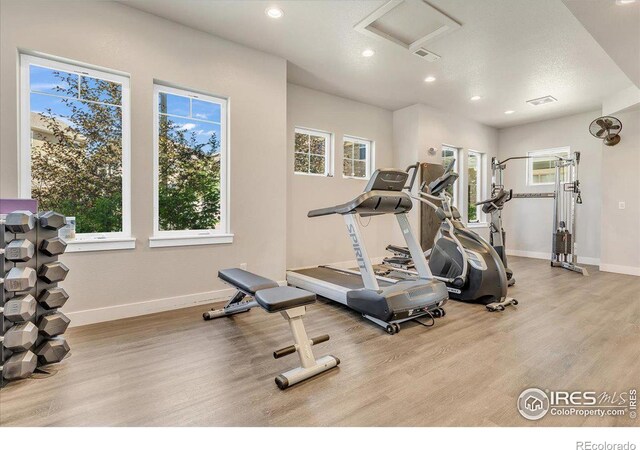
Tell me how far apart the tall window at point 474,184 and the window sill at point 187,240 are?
5688mm

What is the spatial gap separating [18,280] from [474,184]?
307 inches

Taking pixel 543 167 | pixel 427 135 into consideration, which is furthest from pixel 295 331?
pixel 543 167

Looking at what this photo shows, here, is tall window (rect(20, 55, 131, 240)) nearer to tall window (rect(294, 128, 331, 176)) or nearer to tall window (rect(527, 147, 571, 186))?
tall window (rect(294, 128, 331, 176))

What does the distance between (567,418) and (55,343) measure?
10.3 ft

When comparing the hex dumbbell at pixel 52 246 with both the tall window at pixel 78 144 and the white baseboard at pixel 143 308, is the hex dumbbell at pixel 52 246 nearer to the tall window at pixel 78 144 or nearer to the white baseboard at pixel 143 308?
the tall window at pixel 78 144

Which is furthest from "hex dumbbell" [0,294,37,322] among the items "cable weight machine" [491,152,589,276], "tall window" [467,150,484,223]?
"tall window" [467,150,484,223]

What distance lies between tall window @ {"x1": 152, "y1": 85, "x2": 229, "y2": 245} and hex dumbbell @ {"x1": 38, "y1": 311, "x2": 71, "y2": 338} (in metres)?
1.23

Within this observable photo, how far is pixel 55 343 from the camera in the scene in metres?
2.09

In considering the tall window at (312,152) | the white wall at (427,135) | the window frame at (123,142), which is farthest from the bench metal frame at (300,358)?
the white wall at (427,135)

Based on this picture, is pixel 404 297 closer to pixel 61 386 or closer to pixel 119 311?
pixel 61 386

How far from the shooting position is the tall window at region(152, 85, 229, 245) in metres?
3.46

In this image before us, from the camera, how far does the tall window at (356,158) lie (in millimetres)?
5766

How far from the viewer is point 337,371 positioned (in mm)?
2064

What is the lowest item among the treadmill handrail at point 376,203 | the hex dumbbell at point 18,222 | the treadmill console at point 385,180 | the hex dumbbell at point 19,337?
the hex dumbbell at point 19,337
